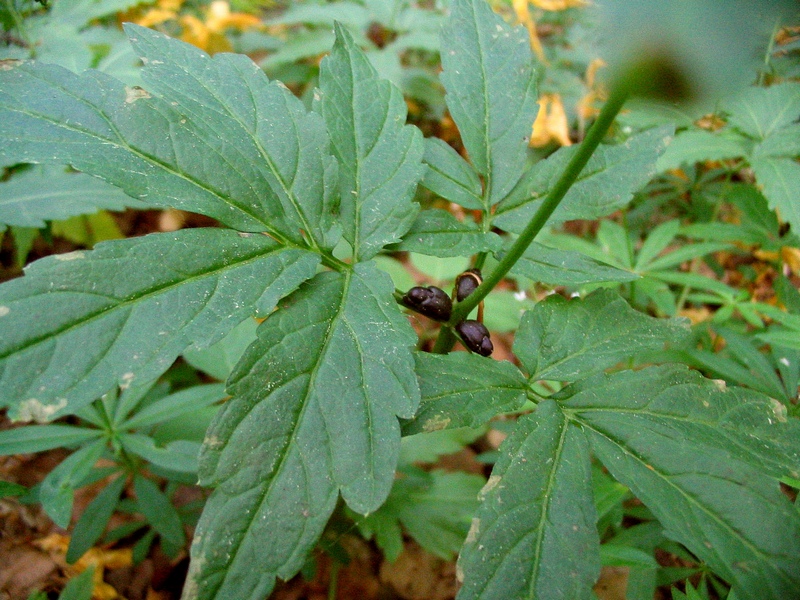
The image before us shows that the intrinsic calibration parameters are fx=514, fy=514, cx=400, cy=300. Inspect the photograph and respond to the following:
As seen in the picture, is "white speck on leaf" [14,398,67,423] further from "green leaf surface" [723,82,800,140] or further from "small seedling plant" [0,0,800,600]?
"green leaf surface" [723,82,800,140]

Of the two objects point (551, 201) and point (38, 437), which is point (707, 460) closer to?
point (551, 201)

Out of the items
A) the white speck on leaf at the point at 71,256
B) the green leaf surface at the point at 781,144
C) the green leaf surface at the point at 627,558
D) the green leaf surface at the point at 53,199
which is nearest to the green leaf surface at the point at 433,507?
the green leaf surface at the point at 627,558

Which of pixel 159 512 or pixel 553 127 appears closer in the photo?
pixel 159 512

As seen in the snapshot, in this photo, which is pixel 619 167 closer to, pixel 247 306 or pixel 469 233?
pixel 469 233

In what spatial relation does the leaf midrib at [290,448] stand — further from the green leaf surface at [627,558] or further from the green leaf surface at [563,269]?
the green leaf surface at [627,558]

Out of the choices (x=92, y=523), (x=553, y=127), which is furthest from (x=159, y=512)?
(x=553, y=127)

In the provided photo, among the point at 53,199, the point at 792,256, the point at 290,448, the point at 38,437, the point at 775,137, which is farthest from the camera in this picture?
the point at 792,256

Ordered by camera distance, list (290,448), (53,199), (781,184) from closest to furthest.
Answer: (290,448), (53,199), (781,184)
